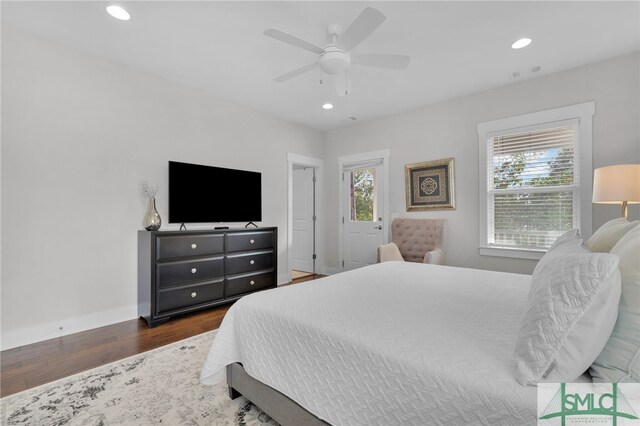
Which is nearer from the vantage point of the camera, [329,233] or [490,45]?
[490,45]

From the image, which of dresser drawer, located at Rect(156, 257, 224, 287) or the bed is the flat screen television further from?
the bed

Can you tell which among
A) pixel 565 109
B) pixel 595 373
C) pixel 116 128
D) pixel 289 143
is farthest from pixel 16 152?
pixel 565 109

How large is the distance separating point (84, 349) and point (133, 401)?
3.74ft

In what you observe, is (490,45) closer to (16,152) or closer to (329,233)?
(329,233)

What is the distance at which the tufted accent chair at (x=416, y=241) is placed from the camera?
3961mm

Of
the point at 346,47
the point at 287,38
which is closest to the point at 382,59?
the point at 346,47

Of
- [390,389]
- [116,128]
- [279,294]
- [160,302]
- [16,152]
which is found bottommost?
[160,302]

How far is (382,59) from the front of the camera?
237cm

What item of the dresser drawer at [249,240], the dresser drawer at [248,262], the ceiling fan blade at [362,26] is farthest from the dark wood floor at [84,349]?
the ceiling fan blade at [362,26]

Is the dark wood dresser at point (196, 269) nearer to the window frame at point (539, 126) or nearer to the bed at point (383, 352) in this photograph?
the bed at point (383, 352)

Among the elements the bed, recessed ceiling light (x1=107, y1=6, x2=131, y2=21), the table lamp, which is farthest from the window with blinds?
recessed ceiling light (x1=107, y1=6, x2=131, y2=21)

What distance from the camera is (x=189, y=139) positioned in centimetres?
374

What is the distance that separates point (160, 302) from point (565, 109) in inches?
187

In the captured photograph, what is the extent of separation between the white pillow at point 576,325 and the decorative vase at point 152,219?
3.37 m
